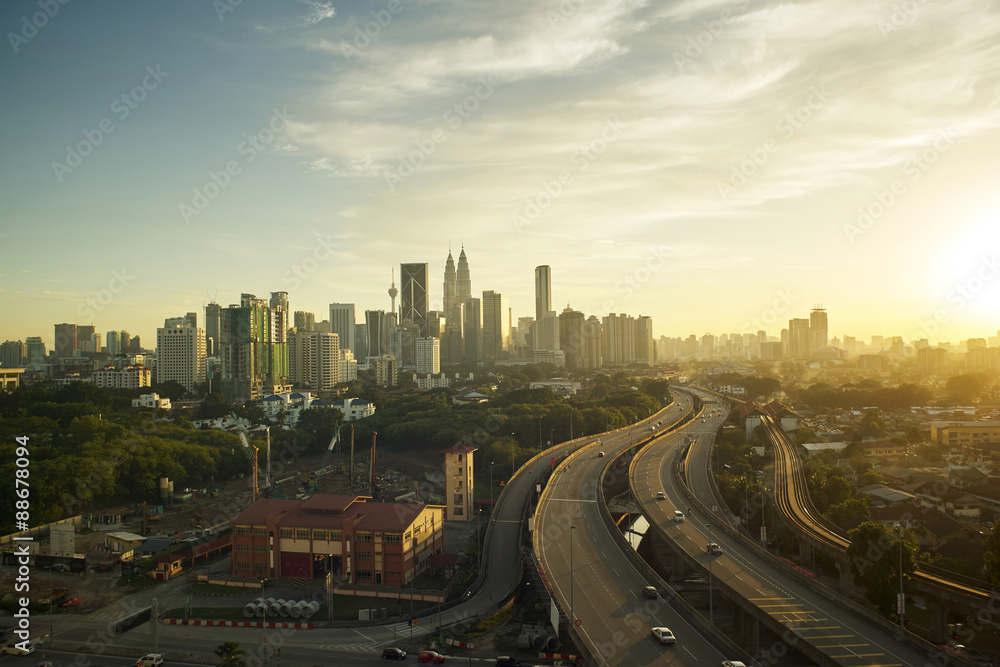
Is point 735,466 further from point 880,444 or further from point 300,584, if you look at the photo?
point 300,584

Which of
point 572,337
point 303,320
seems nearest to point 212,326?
point 303,320

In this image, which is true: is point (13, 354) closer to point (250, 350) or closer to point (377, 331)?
point (250, 350)

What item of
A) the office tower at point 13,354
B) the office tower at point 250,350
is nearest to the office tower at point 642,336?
the office tower at point 250,350

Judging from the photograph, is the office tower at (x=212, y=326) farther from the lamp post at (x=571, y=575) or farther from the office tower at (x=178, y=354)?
the lamp post at (x=571, y=575)

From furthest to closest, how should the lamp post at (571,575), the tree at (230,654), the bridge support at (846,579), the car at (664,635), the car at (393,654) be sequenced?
the bridge support at (846,579) → the car at (393,654) → the lamp post at (571,575) → the tree at (230,654) → the car at (664,635)

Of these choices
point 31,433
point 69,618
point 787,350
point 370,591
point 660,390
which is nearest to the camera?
point 69,618

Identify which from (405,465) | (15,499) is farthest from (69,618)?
(405,465)
